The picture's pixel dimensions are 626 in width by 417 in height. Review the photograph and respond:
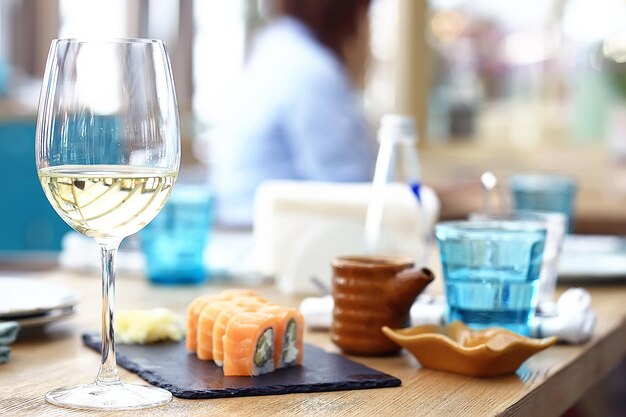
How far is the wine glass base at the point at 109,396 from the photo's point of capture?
0.77 metres

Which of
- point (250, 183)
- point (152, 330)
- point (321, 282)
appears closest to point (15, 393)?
point (152, 330)

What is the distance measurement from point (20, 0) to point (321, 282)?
14.5ft

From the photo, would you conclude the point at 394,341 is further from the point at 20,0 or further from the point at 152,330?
the point at 20,0

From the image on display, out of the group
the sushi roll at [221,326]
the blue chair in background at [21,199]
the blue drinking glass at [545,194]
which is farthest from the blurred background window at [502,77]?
the sushi roll at [221,326]

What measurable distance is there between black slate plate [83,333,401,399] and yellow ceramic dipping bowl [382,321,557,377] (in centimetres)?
5

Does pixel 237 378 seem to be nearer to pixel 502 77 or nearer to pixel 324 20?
pixel 324 20

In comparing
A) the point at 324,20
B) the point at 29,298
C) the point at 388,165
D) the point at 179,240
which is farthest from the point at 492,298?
the point at 324,20

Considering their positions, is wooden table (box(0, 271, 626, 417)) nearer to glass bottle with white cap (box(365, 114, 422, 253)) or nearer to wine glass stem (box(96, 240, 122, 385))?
wine glass stem (box(96, 240, 122, 385))

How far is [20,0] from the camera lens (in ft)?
17.7

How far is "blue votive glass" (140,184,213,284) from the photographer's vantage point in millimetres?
1475

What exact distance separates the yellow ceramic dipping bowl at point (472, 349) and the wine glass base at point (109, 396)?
236 millimetres

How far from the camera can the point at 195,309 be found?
0.96 metres

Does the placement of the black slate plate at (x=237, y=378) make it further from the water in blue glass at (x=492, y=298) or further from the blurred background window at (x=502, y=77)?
the blurred background window at (x=502, y=77)

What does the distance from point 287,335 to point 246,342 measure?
5cm
